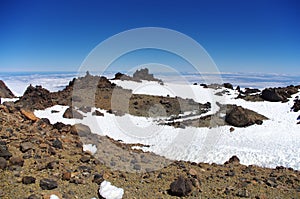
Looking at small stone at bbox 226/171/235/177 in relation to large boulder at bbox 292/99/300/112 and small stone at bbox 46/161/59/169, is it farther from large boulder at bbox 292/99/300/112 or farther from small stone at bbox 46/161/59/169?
large boulder at bbox 292/99/300/112

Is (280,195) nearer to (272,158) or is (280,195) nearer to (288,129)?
(272,158)

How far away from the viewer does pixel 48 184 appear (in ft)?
21.2

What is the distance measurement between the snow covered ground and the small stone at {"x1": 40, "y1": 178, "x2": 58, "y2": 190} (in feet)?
22.5

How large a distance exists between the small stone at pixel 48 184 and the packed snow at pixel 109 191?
3.46 feet

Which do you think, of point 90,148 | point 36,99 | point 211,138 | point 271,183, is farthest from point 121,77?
point 271,183

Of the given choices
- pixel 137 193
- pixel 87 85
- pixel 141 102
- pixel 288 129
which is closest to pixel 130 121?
pixel 141 102

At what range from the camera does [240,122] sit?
2055 centimetres

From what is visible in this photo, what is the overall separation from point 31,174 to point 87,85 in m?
19.2

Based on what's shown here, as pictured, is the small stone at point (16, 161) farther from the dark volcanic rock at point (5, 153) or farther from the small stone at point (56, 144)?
the small stone at point (56, 144)

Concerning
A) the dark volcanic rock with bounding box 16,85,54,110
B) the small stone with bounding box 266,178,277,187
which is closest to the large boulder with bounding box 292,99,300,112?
the small stone with bounding box 266,178,277,187

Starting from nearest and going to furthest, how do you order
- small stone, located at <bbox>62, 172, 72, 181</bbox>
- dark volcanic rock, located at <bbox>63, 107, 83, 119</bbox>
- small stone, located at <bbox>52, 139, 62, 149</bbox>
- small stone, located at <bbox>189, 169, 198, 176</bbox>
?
small stone, located at <bbox>62, 172, 72, 181</bbox> → small stone, located at <bbox>189, 169, 198, 176</bbox> → small stone, located at <bbox>52, 139, 62, 149</bbox> → dark volcanic rock, located at <bbox>63, 107, 83, 119</bbox>

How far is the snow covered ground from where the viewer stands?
43.0 feet

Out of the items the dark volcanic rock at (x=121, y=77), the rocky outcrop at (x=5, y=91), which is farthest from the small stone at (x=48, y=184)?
the dark volcanic rock at (x=121, y=77)

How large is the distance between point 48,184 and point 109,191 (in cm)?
138
